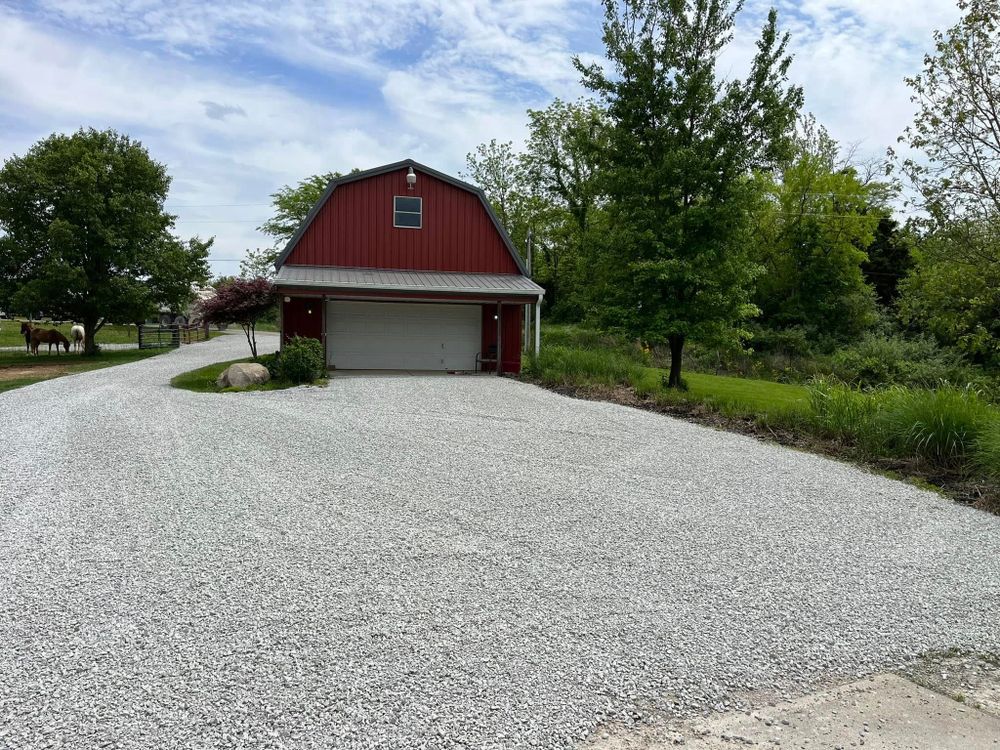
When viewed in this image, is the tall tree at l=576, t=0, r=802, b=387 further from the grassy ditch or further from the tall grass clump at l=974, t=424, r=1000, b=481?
the tall grass clump at l=974, t=424, r=1000, b=481

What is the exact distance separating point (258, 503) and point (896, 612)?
476 cm

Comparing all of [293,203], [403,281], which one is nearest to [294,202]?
[293,203]

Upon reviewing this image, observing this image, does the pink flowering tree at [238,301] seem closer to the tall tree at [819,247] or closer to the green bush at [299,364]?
the green bush at [299,364]

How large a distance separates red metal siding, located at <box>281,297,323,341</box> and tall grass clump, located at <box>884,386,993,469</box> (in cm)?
1328

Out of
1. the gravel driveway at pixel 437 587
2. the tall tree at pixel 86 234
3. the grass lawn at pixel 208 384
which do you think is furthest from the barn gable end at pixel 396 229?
the gravel driveway at pixel 437 587

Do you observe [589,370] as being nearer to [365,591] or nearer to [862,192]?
[365,591]

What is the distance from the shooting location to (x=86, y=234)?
22.0 m

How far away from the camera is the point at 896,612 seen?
3676 millimetres

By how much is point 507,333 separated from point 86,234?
15.9 m

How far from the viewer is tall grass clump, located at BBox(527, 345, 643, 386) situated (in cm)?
1381

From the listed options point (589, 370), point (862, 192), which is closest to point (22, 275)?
point (589, 370)

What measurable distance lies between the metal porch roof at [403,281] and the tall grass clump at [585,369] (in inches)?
95.2

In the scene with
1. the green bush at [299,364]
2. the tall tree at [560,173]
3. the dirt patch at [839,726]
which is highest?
the tall tree at [560,173]

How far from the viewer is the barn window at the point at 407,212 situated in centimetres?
1750
